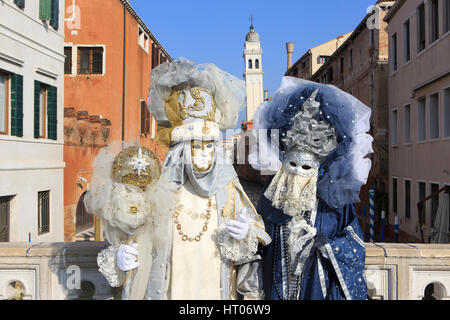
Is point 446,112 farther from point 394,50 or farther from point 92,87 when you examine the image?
point 92,87

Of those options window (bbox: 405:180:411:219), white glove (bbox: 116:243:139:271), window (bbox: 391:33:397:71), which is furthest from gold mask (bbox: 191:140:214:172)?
window (bbox: 391:33:397:71)

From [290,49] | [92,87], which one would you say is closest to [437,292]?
[92,87]

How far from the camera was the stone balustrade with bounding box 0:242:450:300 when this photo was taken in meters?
3.79

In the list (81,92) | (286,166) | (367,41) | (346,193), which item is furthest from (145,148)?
(367,41)

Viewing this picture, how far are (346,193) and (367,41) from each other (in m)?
18.8

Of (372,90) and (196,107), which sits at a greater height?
(372,90)

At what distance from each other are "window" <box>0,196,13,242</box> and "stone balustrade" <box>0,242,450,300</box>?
22.4ft

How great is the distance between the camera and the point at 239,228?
3.02 m

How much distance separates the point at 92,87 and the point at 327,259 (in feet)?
47.7

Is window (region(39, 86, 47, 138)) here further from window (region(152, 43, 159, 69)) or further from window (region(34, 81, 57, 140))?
window (region(152, 43, 159, 69))

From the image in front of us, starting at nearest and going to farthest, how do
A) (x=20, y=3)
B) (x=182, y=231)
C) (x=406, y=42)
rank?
(x=182, y=231)
(x=20, y=3)
(x=406, y=42)

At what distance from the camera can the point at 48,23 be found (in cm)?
1191

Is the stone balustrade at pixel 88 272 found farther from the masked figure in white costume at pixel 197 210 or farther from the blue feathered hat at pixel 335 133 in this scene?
the blue feathered hat at pixel 335 133
